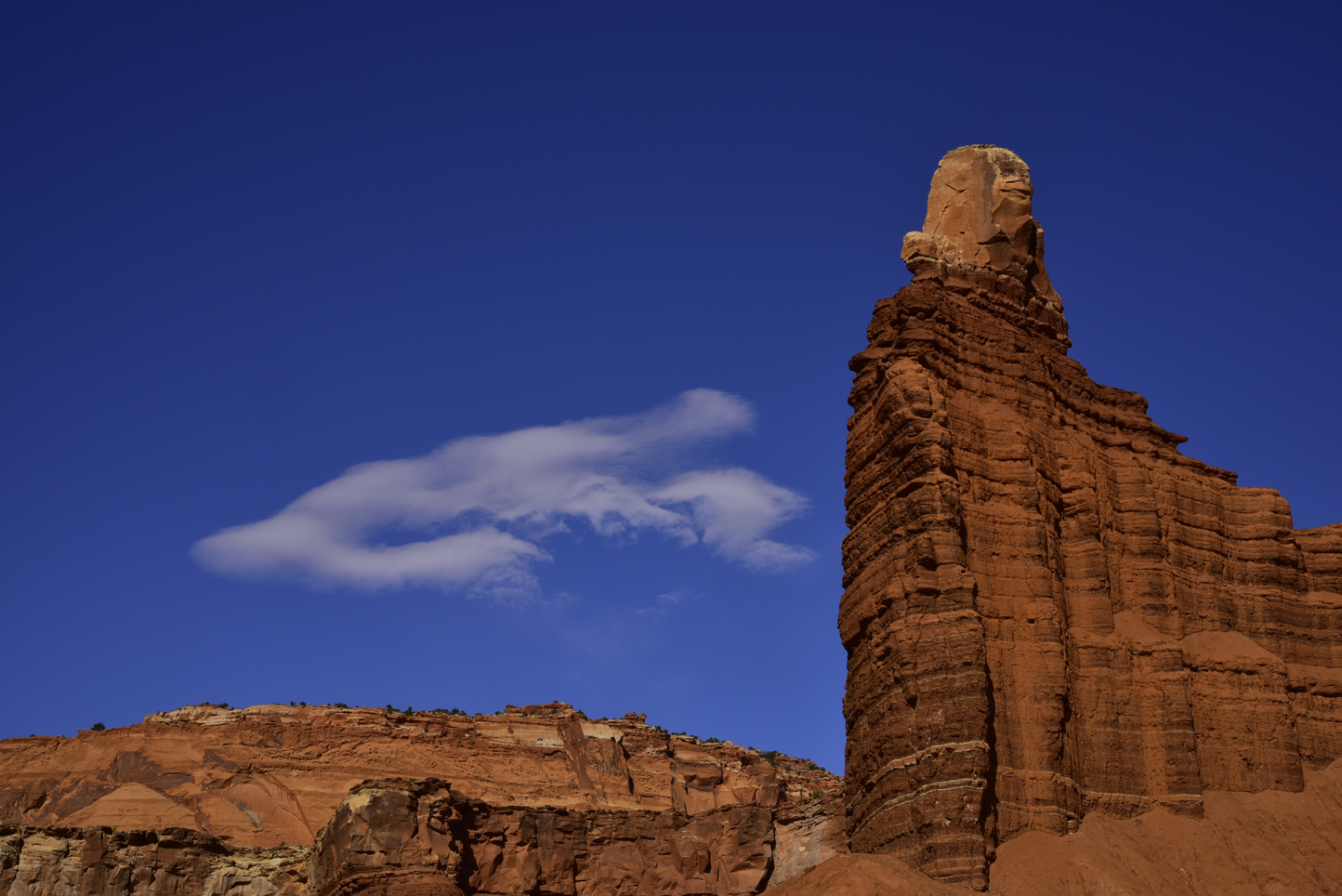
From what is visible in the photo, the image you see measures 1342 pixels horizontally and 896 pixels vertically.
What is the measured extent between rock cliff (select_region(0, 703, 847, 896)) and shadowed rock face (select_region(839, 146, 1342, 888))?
31.7ft

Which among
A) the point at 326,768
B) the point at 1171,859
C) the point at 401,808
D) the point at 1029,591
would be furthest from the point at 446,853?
the point at 326,768

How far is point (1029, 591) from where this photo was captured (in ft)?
123

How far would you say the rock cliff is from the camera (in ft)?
155

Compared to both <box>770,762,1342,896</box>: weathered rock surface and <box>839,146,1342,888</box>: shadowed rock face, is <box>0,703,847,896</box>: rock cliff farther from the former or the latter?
<box>770,762,1342,896</box>: weathered rock surface

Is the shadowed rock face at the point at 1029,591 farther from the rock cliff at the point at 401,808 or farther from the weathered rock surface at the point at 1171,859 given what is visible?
the rock cliff at the point at 401,808

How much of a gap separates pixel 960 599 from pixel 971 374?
8180mm

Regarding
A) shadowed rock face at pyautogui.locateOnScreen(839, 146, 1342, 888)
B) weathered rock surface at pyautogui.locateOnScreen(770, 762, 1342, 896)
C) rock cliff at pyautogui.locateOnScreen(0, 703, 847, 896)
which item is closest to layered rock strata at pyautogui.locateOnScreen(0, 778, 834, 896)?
rock cliff at pyautogui.locateOnScreen(0, 703, 847, 896)

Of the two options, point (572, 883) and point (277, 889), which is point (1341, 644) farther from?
point (277, 889)

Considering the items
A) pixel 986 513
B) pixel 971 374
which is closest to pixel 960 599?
pixel 986 513

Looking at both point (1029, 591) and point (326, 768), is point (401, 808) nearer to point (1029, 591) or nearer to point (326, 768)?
point (1029, 591)

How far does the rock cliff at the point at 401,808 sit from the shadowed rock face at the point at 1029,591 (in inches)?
380

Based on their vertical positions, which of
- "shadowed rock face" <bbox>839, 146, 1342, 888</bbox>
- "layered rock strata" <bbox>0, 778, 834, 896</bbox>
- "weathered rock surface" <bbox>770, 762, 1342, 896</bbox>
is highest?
"shadowed rock face" <bbox>839, 146, 1342, 888</bbox>

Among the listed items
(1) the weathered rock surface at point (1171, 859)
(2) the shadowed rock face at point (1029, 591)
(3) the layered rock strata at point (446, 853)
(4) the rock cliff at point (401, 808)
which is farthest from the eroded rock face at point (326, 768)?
(1) the weathered rock surface at point (1171, 859)

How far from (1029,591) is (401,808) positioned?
2051 cm
